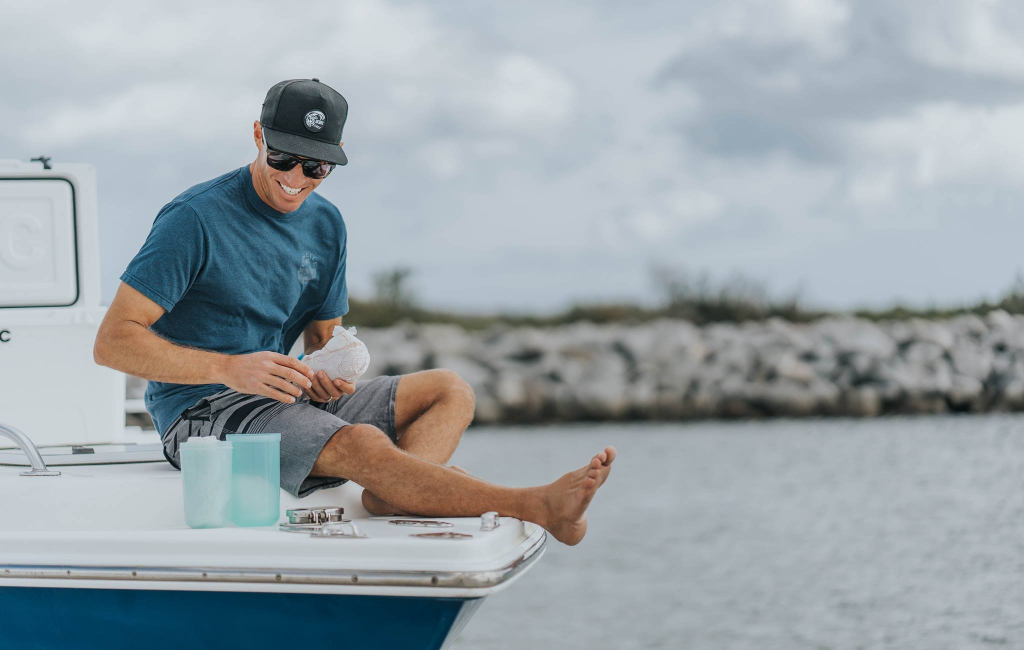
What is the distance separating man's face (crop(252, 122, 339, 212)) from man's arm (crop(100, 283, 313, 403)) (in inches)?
14.7

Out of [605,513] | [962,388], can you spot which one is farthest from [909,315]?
[605,513]

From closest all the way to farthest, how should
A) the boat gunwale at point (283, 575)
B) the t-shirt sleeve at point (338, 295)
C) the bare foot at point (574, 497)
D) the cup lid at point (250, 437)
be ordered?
1. the boat gunwale at point (283, 575)
2. the bare foot at point (574, 497)
3. the cup lid at point (250, 437)
4. the t-shirt sleeve at point (338, 295)

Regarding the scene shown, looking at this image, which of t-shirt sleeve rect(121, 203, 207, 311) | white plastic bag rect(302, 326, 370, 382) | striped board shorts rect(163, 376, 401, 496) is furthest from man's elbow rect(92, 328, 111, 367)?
white plastic bag rect(302, 326, 370, 382)

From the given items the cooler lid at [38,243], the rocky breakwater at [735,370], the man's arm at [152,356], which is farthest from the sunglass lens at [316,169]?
the rocky breakwater at [735,370]

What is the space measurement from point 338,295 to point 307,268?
18cm

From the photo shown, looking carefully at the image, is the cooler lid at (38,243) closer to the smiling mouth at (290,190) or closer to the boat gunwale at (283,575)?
the smiling mouth at (290,190)

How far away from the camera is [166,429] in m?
2.63

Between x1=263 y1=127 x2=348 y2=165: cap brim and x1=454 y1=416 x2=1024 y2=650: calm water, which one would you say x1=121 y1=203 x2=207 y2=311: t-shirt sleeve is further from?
x1=454 y1=416 x2=1024 y2=650: calm water

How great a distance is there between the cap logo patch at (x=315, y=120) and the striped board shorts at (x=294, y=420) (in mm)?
627

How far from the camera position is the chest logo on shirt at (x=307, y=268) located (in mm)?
2693

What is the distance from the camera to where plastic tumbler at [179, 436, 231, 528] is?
Answer: 2229 millimetres

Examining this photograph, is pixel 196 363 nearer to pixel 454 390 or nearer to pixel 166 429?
pixel 166 429

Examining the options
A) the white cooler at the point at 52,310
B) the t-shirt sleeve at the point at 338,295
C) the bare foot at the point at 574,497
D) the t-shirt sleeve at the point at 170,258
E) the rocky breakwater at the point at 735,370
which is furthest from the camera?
the rocky breakwater at the point at 735,370

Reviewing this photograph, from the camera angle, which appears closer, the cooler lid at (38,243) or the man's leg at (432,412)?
the man's leg at (432,412)
